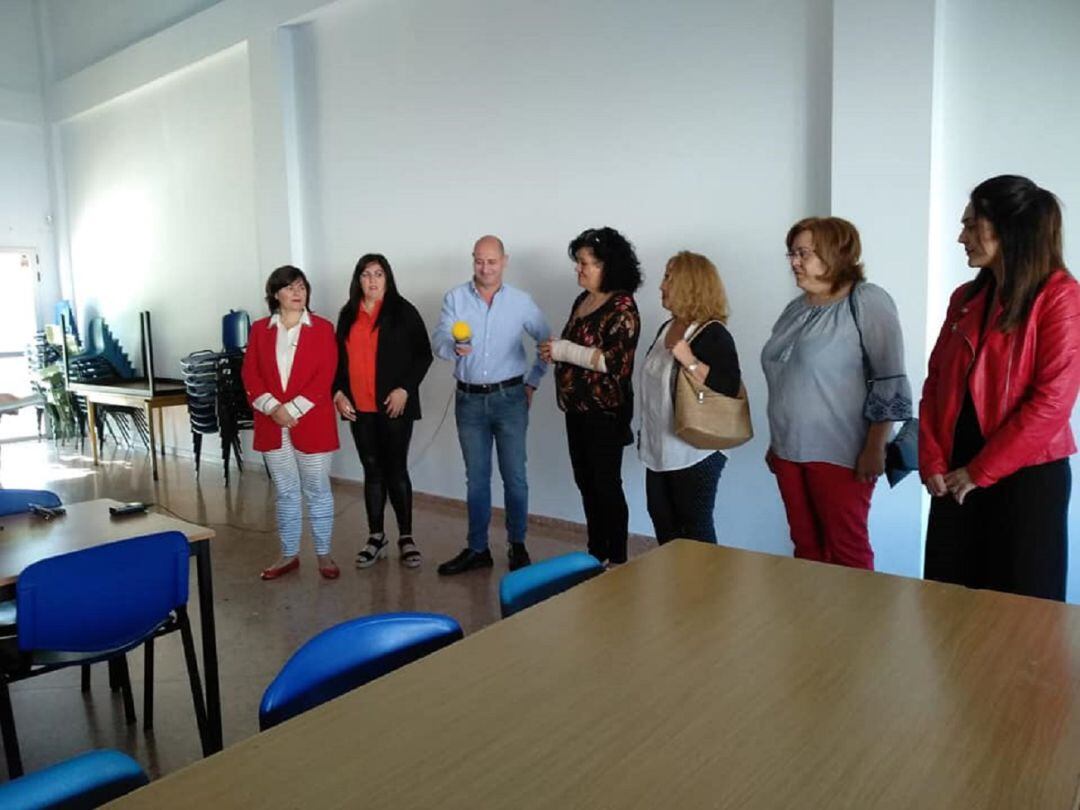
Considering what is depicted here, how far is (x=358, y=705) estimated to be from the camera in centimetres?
117

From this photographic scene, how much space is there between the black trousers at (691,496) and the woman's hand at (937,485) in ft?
3.01

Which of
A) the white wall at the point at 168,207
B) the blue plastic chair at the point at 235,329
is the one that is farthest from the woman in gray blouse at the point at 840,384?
the white wall at the point at 168,207

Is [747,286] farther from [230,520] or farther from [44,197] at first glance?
[44,197]

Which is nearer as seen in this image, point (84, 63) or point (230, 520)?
point (230, 520)

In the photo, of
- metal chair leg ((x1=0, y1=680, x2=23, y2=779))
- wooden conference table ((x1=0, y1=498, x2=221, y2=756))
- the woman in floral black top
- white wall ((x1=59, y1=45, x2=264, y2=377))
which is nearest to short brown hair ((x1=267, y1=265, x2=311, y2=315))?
the woman in floral black top

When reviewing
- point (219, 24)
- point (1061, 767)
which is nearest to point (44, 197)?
point (219, 24)

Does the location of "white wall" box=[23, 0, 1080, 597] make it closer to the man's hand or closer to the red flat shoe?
the man's hand

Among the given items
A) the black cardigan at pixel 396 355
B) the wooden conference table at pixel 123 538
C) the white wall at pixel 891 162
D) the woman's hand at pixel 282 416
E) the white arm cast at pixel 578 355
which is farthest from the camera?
the black cardigan at pixel 396 355

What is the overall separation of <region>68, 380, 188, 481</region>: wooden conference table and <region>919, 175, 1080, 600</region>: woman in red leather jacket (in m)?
6.10

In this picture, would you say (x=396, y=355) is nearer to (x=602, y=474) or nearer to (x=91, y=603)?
(x=602, y=474)

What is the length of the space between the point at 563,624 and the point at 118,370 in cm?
795

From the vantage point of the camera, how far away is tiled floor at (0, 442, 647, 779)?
98.2 inches

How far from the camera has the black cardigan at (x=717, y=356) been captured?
2.79 meters

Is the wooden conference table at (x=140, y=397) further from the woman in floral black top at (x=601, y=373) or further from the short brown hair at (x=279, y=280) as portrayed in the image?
the woman in floral black top at (x=601, y=373)
